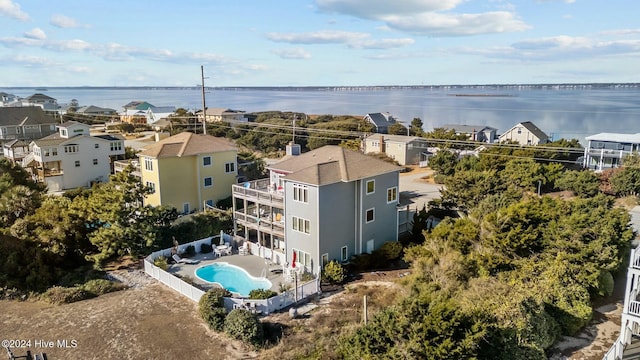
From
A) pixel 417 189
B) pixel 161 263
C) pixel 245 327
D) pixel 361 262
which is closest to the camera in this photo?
pixel 245 327

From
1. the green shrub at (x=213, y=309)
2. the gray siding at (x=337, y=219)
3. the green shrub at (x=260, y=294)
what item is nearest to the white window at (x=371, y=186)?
the gray siding at (x=337, y=219)

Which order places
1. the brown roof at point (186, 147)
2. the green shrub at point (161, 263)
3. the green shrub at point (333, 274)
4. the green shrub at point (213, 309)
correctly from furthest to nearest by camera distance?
the brown roof at point (186, 147)
the green shrub at point (161, 263)
the green shrub at point (333, 274)
the green shrub at point (213, 309)

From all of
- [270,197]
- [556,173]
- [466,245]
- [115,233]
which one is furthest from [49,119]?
[556,173]

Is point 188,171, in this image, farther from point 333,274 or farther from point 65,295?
point 333,274

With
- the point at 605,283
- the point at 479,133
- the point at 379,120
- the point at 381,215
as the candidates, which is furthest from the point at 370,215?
the point at 379,120

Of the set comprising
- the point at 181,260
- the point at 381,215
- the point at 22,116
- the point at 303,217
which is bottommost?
the point at 181,260

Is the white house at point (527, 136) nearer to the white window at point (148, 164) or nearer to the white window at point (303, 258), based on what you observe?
the white window at point (303, 258)

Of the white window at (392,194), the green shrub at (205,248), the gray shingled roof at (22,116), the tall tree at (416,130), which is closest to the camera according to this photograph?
the white window at (392,194)
